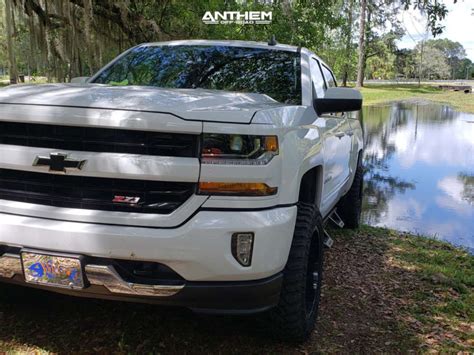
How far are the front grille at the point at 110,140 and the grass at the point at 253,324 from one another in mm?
1198

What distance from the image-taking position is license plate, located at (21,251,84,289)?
7.85 ft

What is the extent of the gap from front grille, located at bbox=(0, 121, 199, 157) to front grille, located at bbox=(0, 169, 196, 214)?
0.49ft

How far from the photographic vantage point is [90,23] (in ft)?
33.3

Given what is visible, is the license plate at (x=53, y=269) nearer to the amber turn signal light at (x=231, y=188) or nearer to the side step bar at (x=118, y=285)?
the side step bar at (x=118, y=285)

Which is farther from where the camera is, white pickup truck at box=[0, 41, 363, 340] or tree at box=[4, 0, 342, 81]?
tree at box=[4, 0, 342, 81]

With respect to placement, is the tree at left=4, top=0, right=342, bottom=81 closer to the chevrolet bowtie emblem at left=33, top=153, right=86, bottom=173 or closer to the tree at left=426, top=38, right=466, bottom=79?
the chevrolet bowtie emblem at left=33, top=153, right=86, bottom=173

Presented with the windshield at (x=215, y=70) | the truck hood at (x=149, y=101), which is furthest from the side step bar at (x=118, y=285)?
the windshield at (x=215, y=70)

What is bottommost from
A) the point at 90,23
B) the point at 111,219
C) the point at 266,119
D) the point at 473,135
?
the point at 473,135

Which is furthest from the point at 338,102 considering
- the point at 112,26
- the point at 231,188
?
the point at 112,26

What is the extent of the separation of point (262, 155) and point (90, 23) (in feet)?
29.1

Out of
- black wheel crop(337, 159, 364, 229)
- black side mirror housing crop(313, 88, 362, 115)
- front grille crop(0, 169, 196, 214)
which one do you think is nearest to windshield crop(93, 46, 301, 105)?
black side mirror housing crop(313, 88, 362, 115)

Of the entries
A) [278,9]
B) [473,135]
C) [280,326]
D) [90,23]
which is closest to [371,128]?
[473,135]

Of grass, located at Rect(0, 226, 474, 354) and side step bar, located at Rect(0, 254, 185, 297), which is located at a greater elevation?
side step bar, located at Rect(0, 254, 185, 297)

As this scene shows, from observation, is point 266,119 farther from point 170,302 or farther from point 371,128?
point 371,128
